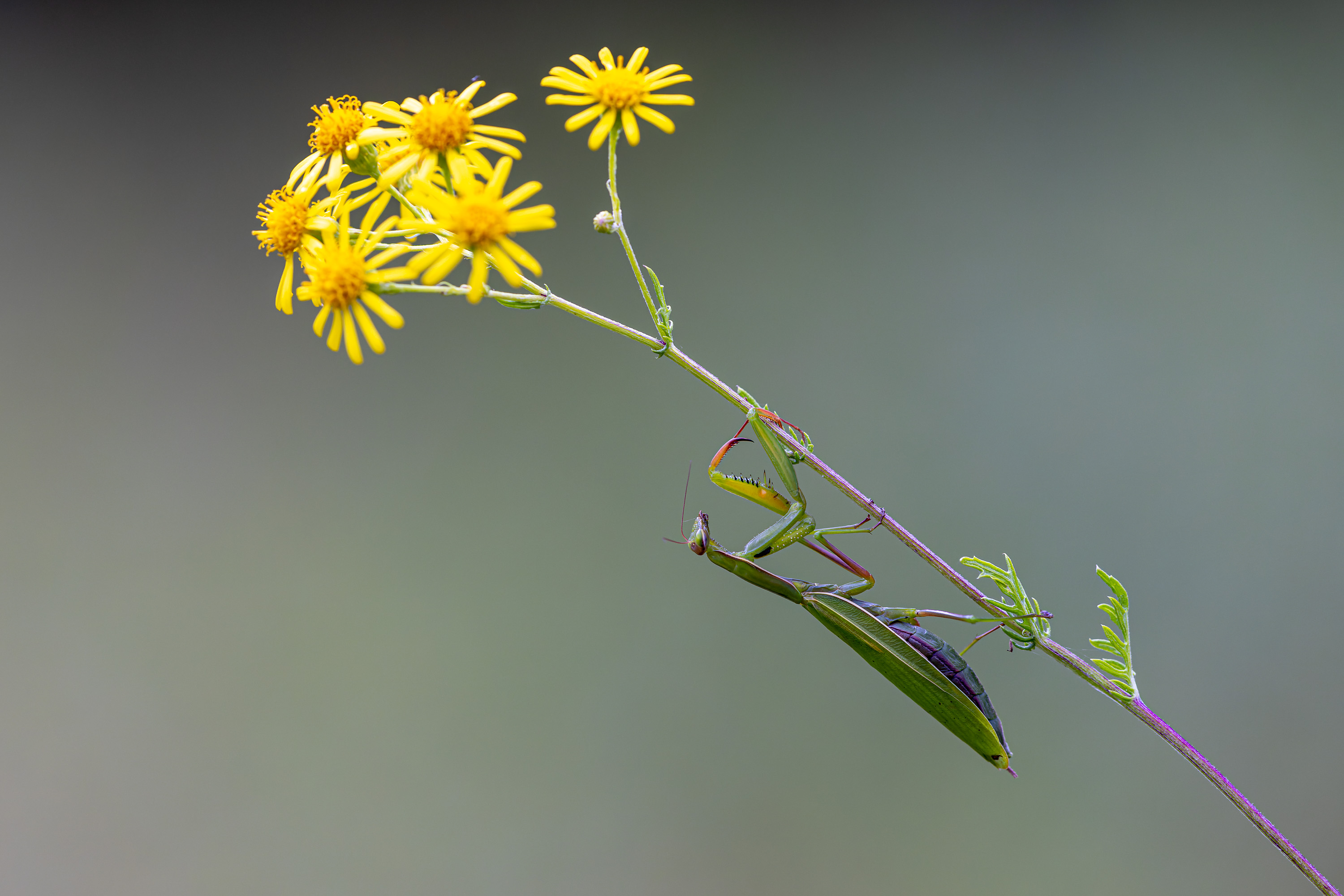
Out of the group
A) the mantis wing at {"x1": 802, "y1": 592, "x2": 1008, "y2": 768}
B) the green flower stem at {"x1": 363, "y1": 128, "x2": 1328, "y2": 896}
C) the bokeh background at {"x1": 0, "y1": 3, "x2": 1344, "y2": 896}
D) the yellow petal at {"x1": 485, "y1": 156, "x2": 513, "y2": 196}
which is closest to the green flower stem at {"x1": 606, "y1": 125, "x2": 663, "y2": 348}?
the green flower stem at {"x1": 363, "y1": 128, "x2": 1328, "y2": 896}

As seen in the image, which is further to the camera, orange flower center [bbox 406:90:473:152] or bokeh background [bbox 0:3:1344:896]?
bokeh background [bbox 0:3:1344:896]

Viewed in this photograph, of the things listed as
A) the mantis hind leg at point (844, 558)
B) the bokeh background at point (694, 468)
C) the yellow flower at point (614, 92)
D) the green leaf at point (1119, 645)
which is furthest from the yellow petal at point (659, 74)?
the bokeh background at point (694, 468)

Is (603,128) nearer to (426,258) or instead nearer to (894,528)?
(426,258)

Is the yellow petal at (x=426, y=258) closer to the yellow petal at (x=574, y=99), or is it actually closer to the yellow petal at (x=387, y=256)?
the yellow petal at (x=387, y=256)

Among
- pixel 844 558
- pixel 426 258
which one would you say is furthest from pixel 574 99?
pixel 844 558

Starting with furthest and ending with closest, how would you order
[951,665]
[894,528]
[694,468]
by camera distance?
[694,468] → [951,665] → [894,528]

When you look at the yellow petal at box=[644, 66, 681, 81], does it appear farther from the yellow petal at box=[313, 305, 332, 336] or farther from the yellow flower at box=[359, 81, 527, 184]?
the yellow petal at box=[313, 305, 332, 336]
